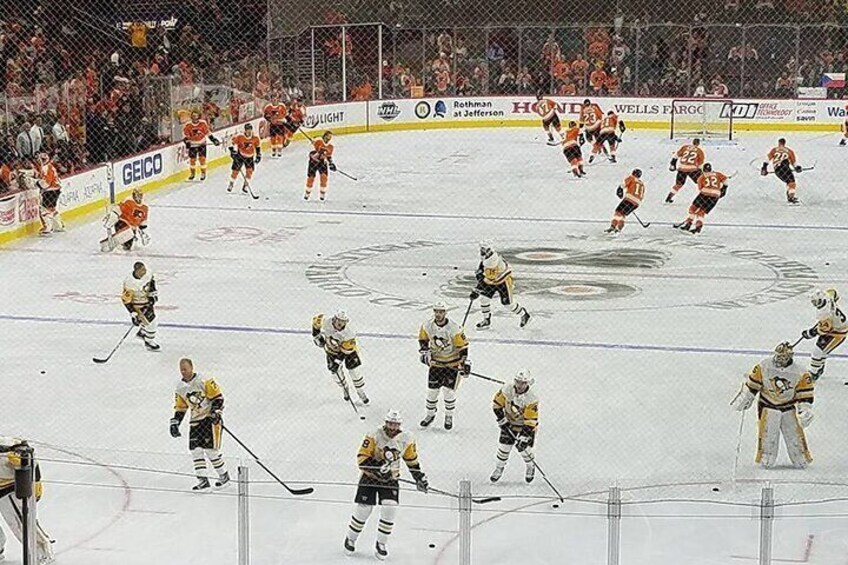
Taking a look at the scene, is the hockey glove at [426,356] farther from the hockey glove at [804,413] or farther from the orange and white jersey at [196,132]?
the orange and white jersey at [196,132]

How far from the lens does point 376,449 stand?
752 centimetres

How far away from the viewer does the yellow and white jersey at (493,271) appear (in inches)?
495

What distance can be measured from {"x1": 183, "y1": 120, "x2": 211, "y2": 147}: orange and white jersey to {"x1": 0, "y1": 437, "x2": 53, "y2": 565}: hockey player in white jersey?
584 inches

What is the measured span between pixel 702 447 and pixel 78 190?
444 inches

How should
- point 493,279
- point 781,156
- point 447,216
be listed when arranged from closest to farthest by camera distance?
point 493,279 < point 447,216 < point 781,156

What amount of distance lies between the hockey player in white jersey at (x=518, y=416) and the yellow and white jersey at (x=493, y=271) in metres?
3.99

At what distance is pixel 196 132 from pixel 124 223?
5373 millimetres

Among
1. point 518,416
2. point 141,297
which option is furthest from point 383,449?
point 141,297

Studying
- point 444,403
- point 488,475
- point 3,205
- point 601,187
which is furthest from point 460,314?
point 601,187

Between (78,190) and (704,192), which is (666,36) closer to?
(704,192)

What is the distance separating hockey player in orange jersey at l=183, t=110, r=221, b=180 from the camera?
21.7 meters

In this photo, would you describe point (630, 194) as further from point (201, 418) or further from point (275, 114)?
point (201, 418)

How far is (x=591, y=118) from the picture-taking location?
24.5 metres

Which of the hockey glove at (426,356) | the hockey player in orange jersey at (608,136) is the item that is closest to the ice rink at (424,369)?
the hockey glove at (426,356)
